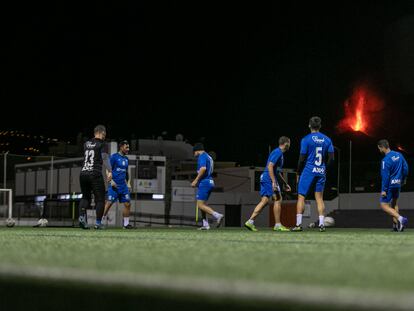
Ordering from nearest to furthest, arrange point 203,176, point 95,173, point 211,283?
point 211,283 < point 95,173 < point 203,176

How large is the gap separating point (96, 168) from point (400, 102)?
76.2 meters

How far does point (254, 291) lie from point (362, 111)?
284 feet

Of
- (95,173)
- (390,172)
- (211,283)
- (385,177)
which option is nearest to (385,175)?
(385,177)

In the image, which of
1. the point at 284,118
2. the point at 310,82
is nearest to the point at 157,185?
the point at 284,118

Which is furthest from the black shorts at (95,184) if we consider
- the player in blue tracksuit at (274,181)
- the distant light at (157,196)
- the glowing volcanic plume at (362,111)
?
the glowing volcanic plume at (362,111)

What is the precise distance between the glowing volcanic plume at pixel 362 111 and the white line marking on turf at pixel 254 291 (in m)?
76.9

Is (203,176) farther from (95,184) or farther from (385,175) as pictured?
(385,175)

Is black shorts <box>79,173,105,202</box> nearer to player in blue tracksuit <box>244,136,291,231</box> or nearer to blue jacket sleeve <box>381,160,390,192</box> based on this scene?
player in blue tracksuit <box>244,136,291,231</box>

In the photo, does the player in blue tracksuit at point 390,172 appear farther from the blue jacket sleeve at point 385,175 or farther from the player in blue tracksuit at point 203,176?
the player in blue tracksuit at point 203,176

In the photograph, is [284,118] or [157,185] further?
[284,118]

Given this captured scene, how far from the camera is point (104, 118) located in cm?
6150

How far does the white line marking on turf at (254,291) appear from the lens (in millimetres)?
1799

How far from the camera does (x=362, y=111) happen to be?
3408 inches

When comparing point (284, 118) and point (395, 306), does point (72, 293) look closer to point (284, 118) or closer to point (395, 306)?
point (395, 306)
